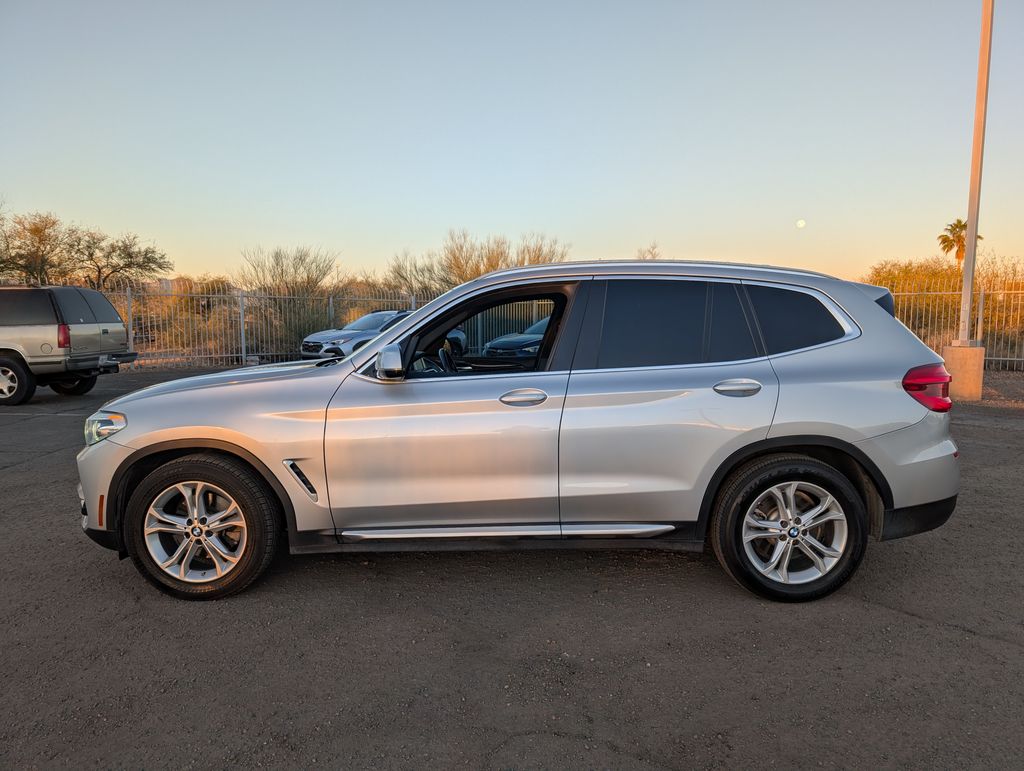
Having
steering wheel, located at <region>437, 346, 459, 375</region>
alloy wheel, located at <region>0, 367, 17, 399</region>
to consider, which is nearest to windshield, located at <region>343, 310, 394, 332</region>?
alloy wheel, located at <region>0, 367, 17, 399</region>

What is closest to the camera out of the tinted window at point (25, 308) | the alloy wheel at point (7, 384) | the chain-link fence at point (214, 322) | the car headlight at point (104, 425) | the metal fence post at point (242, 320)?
the car headlight at point (104, 425)

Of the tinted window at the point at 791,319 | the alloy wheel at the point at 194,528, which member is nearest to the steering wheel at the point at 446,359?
the alloy wheel at the point at 194,528

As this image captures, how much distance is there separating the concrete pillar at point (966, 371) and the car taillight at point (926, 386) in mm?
9898

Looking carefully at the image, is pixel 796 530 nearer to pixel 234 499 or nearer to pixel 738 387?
pixel 738 387

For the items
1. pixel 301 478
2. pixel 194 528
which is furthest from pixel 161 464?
pixel 301 478

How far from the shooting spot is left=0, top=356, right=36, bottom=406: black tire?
11156 mm

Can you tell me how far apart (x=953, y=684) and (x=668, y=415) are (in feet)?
5.54

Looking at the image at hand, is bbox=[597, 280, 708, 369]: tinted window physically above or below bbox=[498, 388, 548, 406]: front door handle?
above

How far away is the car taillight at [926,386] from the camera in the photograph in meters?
3.62

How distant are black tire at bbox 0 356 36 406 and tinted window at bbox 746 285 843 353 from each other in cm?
1203

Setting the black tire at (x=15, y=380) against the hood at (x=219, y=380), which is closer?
the hood at (x=219, y=380)

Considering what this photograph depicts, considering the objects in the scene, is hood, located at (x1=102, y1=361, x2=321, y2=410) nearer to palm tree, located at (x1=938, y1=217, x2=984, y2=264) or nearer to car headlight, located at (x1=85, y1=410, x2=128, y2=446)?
car headlight, located at (x1=85, y1=410, x2=128, y2=446)

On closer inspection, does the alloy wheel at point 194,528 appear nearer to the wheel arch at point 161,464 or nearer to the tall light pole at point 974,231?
the wheel arch at point 161,464

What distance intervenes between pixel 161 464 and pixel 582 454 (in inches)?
91.9
